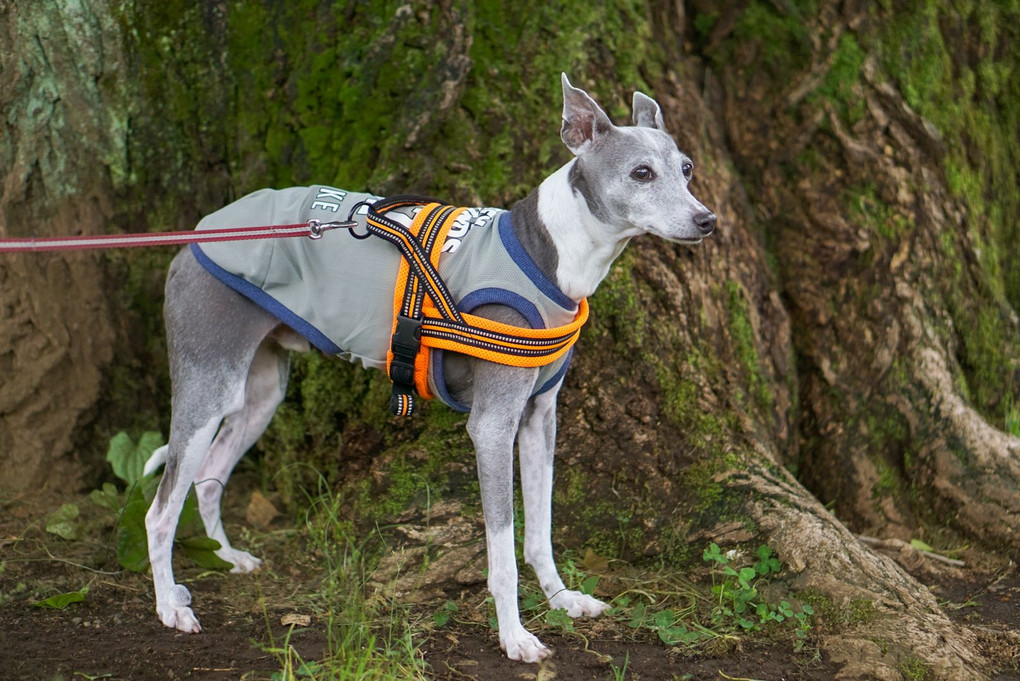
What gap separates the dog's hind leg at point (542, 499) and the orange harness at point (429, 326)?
1.36ft

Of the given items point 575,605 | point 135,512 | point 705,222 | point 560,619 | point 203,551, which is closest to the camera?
point 705,222

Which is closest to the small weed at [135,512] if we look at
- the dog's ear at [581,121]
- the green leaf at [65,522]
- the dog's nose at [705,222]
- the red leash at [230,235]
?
the green leaf at [65,522]

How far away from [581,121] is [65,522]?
3.19m

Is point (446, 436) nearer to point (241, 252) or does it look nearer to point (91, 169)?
point (241, 252)

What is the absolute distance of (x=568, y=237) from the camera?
3.76m

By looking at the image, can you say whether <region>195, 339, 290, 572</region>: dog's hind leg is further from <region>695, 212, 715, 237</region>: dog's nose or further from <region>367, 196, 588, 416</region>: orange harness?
<region>695, 212, 715, 237</region>: dog's nose

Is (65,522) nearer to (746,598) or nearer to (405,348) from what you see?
(405,348)

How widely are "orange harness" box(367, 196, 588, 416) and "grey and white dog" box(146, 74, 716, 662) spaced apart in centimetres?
8

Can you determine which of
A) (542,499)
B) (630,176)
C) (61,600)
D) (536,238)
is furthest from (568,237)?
(61,600)

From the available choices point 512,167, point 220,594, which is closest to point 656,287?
point 512,167

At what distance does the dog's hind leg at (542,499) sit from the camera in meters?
4.17

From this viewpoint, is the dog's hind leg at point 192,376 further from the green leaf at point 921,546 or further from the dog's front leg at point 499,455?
the green leaf at point 921,546

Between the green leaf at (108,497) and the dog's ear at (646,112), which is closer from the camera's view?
the dog's ear at (646,112)

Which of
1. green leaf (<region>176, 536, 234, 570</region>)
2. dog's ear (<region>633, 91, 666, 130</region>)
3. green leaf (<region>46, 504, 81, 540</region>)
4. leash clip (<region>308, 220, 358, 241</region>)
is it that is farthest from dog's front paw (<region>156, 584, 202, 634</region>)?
dog's ear (<region>633, 91, 666, 130</region>)
